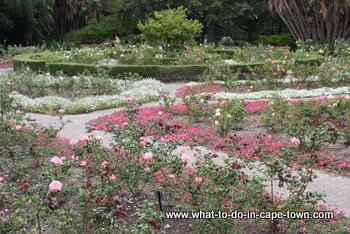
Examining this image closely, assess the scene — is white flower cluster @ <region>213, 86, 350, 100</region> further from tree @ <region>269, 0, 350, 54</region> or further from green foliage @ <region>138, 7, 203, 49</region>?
tree @ <region>269, 0, 350, 54</region>

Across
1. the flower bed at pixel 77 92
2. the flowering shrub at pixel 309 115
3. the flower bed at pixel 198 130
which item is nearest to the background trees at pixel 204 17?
the flower bed at pixel 77 92

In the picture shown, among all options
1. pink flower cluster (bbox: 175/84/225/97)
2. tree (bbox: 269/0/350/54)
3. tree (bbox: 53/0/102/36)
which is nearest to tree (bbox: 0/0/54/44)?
tree (bbox: 53/0/102/36)

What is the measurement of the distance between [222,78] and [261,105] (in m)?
4.45

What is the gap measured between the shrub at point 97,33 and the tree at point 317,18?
1215 centimetres

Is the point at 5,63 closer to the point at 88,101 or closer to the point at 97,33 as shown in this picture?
the point at 97,33

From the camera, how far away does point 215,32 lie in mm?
31938

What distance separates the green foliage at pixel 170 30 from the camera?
1988 centimetres

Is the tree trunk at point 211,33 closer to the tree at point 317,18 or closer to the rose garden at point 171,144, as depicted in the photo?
the tree at point 317,18

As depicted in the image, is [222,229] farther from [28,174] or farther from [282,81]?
[282,81]

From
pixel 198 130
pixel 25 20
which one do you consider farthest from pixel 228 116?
pixel 25 20

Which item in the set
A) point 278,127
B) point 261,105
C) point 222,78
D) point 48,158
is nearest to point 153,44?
point 222,78

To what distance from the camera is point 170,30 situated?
65.4 feet

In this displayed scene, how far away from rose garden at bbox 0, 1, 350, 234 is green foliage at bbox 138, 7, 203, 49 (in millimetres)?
53

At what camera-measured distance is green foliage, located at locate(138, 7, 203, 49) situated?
1988 centimetres
